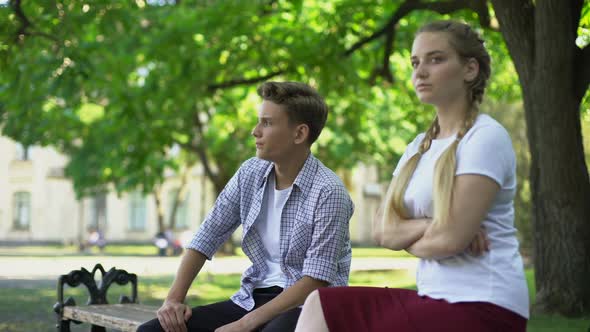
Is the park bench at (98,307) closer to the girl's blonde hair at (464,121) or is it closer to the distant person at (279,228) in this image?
the distant person at (279,228)

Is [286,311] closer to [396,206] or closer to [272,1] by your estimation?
[396,206]

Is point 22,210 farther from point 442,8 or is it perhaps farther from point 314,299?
point 314,299

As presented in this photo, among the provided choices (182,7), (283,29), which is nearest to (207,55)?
(283,29)

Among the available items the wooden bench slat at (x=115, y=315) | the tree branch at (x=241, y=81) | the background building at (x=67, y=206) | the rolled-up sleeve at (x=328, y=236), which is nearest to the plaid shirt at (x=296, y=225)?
the rolled-up sleeve at (x=328, y=236)

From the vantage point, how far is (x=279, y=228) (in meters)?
3.87

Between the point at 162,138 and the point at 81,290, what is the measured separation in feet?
10.5

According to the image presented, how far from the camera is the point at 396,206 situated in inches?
111

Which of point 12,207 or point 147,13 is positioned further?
point 12,207

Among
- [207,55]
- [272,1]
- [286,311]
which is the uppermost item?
[272,1]

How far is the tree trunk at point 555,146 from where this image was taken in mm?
9242

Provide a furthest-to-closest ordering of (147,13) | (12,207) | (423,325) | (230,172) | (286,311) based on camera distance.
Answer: (12,207) < (230,172) < (147,13) < (286,311) < (423,325)

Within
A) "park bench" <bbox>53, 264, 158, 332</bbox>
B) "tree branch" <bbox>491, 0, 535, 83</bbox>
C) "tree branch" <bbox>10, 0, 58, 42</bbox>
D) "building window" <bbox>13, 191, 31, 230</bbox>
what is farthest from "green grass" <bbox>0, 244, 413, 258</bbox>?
"park bench" <bbox>53, 264, 158, 332</bbox>

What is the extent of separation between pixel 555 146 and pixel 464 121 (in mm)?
6938

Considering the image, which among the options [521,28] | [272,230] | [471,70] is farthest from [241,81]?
[471,70]
